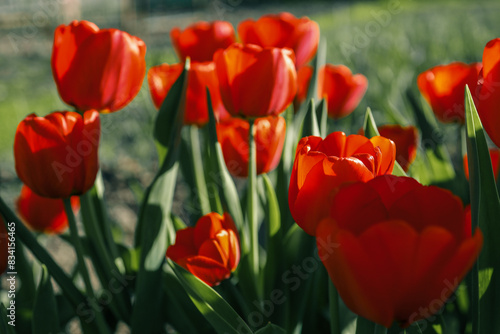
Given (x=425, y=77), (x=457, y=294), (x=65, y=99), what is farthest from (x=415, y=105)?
(x=65, y=99)

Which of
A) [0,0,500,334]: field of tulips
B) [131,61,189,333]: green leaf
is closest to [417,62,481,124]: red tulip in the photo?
[0,0,500,334]: field of tulips

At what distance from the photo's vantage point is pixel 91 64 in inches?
29.6

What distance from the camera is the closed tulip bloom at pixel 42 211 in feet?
3.18

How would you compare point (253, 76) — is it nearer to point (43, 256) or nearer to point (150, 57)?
point (43, 256)

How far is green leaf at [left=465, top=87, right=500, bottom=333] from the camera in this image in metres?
0.56

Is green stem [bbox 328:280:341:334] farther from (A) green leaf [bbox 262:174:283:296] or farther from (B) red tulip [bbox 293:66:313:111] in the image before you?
(B) red tulip [bbox 293:66:313:111]

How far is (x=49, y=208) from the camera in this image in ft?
3.17

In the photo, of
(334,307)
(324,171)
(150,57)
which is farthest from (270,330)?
(150,57)

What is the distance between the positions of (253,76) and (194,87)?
0.55ft

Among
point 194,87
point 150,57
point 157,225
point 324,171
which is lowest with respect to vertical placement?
point 150,57

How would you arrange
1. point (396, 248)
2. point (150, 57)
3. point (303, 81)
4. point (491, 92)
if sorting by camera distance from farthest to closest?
point (150, 57) → point (303, 81) → point (491, 92) → point (396, 248)

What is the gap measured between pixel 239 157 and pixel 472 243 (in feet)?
1.82

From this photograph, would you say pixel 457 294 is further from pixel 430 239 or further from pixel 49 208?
pixel 49 208

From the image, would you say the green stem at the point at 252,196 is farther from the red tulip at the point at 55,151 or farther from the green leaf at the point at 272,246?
the red tulip at the point at 55,151
